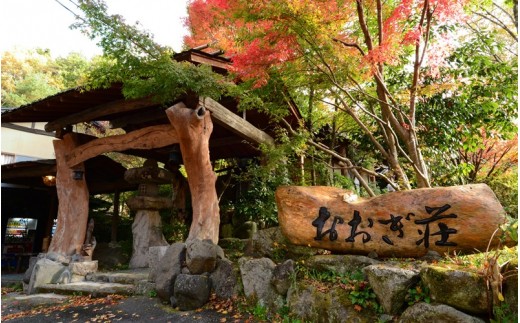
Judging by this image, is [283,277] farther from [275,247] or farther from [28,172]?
[28,172]

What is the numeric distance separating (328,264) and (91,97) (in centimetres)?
650

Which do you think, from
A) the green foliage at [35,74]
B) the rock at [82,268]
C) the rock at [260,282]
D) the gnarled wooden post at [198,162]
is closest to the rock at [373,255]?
the rock at [260,282]

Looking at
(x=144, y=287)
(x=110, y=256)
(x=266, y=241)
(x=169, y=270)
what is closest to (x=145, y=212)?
(x=110, y=256)

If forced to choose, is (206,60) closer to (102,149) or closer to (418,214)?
(102,149)

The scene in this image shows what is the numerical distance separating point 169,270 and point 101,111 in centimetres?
446

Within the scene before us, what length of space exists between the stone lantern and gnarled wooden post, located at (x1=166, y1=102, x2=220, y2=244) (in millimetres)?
3055

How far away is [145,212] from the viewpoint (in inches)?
381

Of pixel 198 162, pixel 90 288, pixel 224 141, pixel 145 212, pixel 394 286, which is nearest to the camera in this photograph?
pixel 394 286

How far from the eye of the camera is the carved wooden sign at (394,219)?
4527 millimetres

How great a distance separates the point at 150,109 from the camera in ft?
28.1

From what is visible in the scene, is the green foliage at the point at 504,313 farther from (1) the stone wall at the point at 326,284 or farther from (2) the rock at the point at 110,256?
(2) the rock at the point at 110,256

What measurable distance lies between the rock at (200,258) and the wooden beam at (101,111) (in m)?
3.29

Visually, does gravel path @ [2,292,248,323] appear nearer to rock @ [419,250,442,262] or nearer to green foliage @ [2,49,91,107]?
rock @ [419,250,442,262]

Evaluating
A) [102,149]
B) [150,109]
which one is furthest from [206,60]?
[102,149]
